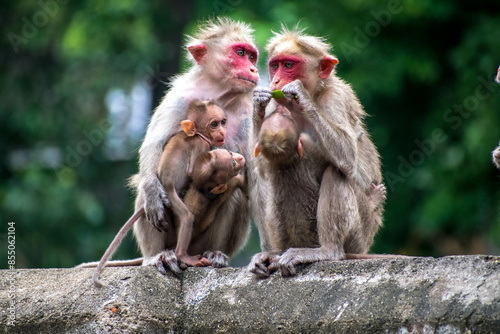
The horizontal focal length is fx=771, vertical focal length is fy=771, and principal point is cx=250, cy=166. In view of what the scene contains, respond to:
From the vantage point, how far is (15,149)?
15141mm

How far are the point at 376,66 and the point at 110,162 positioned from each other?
19.4 feet

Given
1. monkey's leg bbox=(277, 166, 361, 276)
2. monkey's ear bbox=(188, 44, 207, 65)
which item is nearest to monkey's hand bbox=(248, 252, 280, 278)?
monkey's leg bbox=(277, 166, 361, 276)

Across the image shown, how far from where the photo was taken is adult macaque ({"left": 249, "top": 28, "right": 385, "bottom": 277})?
5.57 meters

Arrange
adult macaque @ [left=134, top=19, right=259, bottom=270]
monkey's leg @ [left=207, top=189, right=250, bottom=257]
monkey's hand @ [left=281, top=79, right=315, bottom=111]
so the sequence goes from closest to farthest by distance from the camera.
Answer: monkey's hand @ [left=281, top=79, right=315, bottom=111] → adult macaque @ [left=134, top=19, right=259, bottom=270] → monkey's leg @ [left=207, top=189, right=250, bottom=257]

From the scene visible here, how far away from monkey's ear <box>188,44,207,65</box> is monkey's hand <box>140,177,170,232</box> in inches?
60.0

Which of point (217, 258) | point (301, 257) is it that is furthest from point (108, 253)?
point (301, 257)

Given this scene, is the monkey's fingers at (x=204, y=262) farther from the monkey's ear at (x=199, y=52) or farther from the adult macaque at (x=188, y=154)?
the monkey's ear at (x=199, y=52)

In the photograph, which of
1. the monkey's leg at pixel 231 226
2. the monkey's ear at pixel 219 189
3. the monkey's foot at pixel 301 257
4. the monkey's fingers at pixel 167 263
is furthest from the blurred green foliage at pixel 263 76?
the monkey's fingers at pixel 167 263

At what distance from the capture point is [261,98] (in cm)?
576

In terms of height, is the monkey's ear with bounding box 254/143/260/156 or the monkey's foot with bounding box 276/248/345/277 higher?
the monkey's ear with bounding box 254/143/260/156

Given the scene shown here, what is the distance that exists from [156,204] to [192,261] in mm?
658

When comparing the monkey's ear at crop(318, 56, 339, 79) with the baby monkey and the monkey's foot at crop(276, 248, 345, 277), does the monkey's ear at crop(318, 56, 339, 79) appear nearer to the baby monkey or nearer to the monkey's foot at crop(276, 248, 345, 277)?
the baby monkey

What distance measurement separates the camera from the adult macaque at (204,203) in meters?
6.17

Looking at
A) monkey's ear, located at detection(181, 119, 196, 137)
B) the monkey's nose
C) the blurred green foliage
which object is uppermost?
monkey's ear, located at detection(181, 119, 196, 137)
